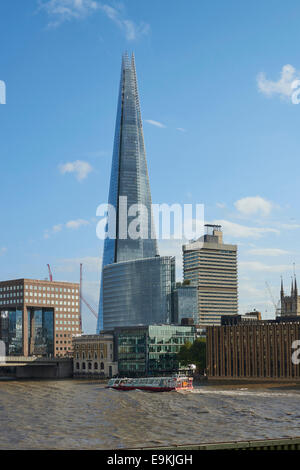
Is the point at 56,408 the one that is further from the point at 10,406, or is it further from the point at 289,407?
the point at 289,407

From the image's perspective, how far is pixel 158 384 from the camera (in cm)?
17500

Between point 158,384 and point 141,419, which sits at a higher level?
point 141,419

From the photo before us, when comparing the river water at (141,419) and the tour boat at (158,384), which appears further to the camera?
the tour boat at (158,384)

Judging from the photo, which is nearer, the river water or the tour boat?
the river water

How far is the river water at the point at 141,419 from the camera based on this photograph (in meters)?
76.0

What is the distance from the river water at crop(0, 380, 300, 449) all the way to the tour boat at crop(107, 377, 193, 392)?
2039 centimetres

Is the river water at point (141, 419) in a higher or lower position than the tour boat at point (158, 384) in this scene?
higher

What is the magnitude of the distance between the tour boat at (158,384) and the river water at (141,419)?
66.9ft

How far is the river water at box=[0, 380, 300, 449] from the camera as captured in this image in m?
76.0

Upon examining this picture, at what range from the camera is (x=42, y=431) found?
8525 cm

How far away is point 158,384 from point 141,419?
7744 centimetres

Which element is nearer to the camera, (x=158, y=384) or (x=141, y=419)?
(x=141, y=419)
